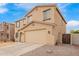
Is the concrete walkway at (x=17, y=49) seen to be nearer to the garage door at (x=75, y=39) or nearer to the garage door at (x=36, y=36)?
the garage door at (x=36, y=36)

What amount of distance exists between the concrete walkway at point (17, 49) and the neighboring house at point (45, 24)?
0.09 meters

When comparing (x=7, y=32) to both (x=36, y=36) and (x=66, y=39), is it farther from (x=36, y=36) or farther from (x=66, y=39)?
(x=66, y=39)

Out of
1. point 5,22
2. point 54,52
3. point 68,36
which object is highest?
point 5,22

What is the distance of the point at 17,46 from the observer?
3510mm

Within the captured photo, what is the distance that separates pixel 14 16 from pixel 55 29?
2.16 feet

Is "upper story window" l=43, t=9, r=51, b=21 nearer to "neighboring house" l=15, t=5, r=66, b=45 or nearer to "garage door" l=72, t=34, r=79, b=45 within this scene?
"neighboring house" l=15, t=5, r=66, b=45

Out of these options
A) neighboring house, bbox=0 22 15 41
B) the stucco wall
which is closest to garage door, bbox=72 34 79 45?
the stucco wall

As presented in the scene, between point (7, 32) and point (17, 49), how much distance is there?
0.31 meters

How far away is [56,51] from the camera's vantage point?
3432mm

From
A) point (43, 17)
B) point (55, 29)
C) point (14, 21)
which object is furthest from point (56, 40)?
point (14, 21)

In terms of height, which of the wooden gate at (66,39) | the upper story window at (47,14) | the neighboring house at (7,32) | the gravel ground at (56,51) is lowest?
the gravel ground at (56,51)

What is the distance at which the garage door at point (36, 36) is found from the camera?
3.50m

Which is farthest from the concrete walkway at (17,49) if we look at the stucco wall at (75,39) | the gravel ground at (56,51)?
the stucco wall at (75,39)

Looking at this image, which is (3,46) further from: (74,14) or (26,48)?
(74,14)
